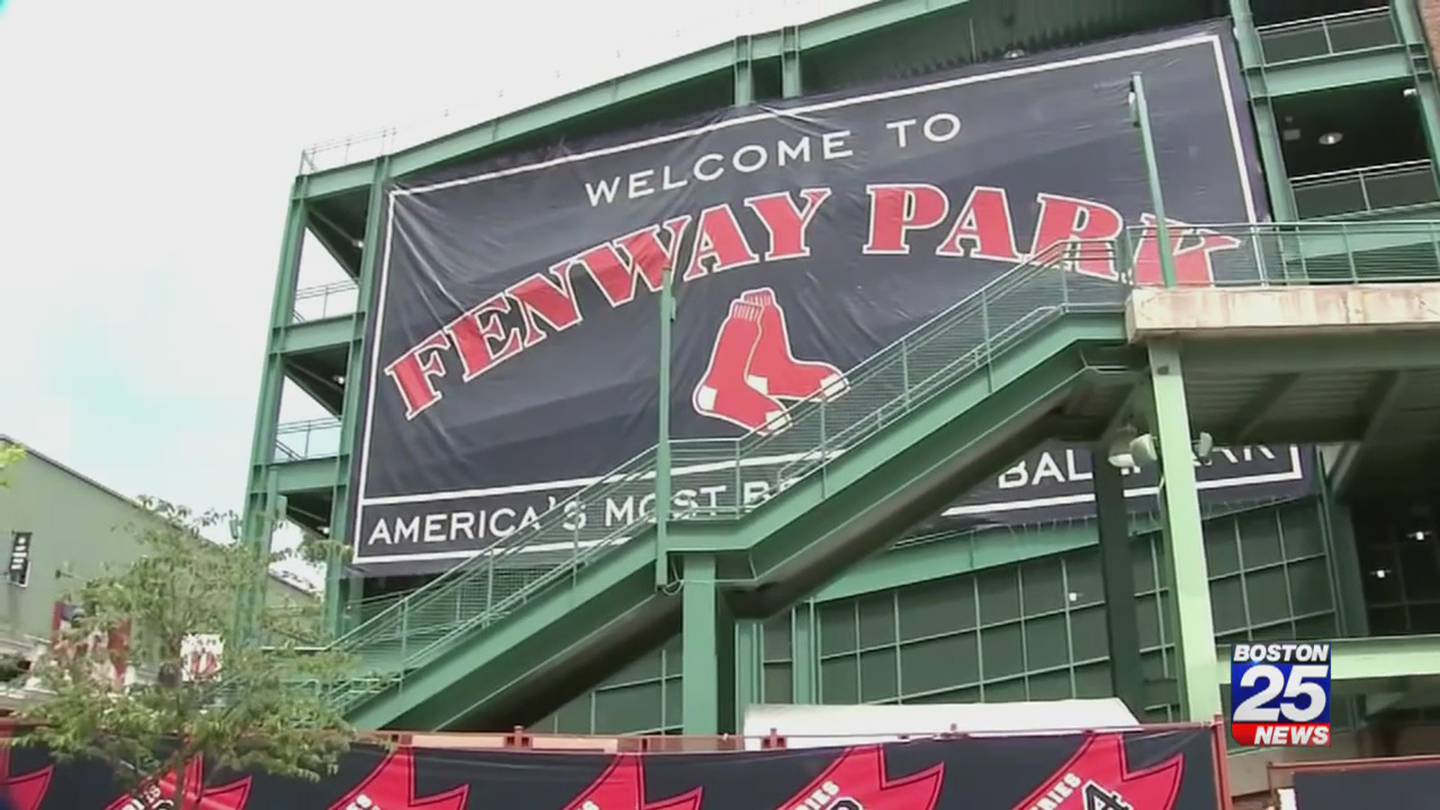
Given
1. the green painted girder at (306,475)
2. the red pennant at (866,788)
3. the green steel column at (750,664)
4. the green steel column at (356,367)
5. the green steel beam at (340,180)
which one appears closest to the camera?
the red pennant at (866,788)

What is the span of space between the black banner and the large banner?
10243mm

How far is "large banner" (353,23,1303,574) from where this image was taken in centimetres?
2355

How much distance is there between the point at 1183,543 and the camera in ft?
45.5

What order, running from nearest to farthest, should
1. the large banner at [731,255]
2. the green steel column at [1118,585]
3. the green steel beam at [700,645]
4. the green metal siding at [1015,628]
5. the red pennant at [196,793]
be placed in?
the red pennant at [196,793]
the green steel beam at [700,645]
the green steel column at [1118,585]
the green metal siding at [1015,628]
the large banner at [731,255]

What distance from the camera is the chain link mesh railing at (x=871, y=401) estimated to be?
15.0 meters

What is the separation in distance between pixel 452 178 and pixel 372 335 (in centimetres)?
413

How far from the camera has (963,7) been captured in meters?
26.7

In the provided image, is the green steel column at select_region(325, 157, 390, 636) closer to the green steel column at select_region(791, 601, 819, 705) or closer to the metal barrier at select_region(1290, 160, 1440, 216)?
the green steel column at select_region(791, 601, 819, 705)

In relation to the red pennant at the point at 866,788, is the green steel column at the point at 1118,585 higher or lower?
higher

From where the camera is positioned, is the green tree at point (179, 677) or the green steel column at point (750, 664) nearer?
the green tree at point (179, 677)

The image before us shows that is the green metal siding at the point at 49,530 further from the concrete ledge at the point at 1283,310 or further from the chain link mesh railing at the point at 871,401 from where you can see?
the concrete ledge at the point at 1283,310

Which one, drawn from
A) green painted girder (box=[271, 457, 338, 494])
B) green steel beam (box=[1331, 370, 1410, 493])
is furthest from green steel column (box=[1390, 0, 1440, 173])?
green painted girder (box=[271, 457, 338, 494])

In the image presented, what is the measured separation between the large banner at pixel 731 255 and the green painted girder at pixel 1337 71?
992 millimetres

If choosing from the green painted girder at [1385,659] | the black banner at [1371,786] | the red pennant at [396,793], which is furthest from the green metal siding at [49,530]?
the black banner at [1371,786]
